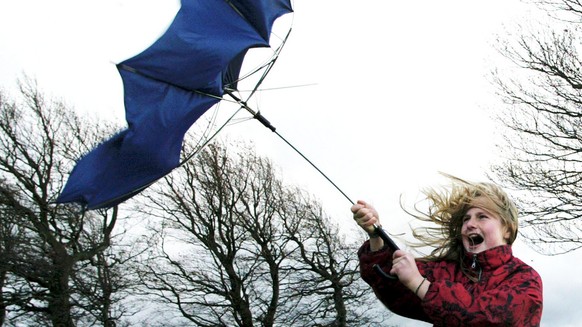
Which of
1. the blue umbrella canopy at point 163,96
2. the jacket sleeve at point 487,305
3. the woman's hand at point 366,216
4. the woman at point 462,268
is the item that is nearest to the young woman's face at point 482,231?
the woman at point 462,268

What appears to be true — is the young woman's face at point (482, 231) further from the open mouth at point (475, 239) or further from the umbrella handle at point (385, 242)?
the umbrella handle at point (385, 242)

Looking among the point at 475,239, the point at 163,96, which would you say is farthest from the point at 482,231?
the point at 163,96

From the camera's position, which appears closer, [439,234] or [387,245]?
[387,245]

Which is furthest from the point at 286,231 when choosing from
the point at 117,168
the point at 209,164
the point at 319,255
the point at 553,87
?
the point at 117,168

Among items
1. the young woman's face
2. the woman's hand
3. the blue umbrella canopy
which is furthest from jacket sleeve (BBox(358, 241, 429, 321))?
the blue umbrella canopy

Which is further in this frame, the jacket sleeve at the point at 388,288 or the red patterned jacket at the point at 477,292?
the jacket sleeve at the point at 388,288

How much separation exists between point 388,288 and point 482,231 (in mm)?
480

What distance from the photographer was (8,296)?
17.9 meters

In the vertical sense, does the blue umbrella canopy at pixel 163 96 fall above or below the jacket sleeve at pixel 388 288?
above

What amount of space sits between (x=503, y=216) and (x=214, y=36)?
1.64 meters

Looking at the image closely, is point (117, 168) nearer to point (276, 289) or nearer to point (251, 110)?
point (251, 110)

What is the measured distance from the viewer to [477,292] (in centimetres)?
270

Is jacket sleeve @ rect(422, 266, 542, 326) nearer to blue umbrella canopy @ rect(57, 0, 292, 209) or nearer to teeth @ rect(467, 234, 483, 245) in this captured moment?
teeth @ rect(467, 234, 483, 245)

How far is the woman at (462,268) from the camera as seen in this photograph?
2502mm
